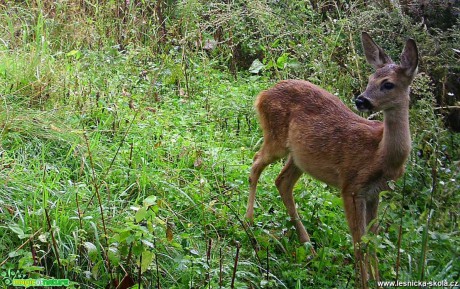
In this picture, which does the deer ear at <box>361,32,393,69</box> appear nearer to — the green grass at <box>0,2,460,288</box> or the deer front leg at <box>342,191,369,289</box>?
the green grass at <box>0,2,460,288</box>

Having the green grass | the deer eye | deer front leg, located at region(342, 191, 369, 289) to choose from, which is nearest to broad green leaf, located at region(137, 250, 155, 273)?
the green grass

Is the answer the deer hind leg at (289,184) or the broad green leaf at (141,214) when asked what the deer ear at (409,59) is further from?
the broad green leaf at (141,214)

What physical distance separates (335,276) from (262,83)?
3.57 metres

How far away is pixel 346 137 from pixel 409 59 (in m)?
0.70

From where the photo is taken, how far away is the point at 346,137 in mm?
5305

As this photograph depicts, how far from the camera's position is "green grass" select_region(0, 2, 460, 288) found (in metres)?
4.25

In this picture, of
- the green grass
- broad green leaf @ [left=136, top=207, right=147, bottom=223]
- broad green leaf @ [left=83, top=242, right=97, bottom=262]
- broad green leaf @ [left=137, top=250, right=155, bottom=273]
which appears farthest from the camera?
the green grass

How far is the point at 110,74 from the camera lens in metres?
7.57

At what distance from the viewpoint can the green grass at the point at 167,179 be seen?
13.9 ft

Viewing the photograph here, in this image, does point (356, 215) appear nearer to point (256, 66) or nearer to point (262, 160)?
point (262, 160)

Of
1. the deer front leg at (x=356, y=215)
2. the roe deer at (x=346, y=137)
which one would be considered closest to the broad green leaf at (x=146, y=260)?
the roe deer at (x=346, y=137)

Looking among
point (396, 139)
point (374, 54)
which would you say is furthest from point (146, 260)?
point (374, 54)

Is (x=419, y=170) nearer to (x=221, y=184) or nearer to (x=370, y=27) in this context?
(x=221, y=184)

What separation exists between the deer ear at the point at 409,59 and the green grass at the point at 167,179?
0.82ft
